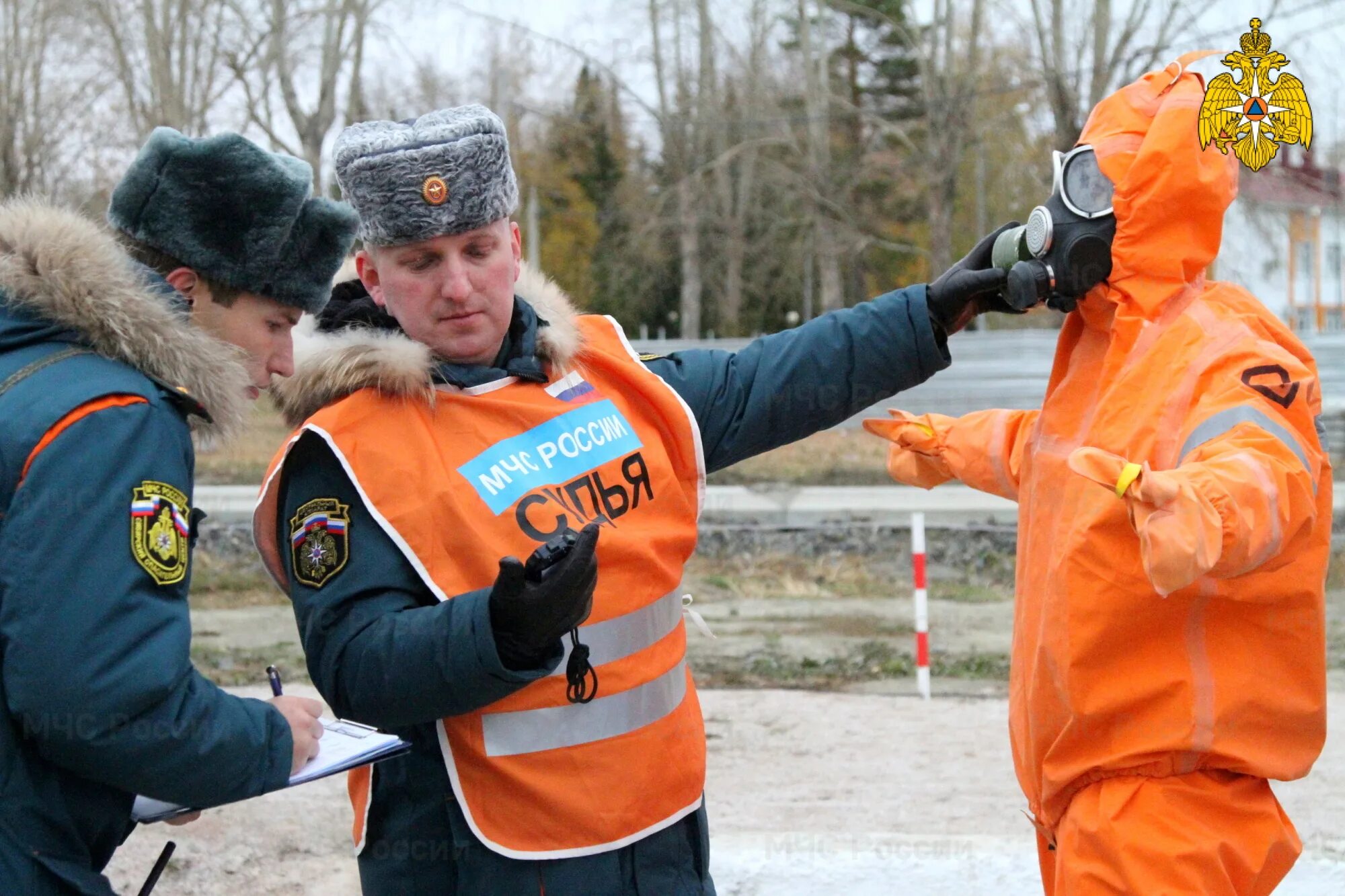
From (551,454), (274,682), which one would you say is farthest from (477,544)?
→ (274,682)

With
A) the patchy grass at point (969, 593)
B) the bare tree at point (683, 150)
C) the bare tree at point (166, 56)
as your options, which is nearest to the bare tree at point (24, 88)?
the bare tree at point (166, 56)

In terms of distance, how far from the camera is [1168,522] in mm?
2078

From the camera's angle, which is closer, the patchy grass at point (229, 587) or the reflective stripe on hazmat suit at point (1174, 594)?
the reflective stripe on hazmat suit at point (1174, 594)

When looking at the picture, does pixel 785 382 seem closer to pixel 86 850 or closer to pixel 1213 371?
pixel 1213 371

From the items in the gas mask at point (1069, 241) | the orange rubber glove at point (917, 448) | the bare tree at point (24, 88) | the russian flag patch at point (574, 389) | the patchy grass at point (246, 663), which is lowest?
the patchy grass at point (246, 663)

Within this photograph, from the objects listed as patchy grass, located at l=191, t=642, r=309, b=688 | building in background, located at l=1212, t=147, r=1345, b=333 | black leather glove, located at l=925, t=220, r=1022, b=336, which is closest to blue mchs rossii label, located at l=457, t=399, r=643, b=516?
black leather glove, located at l=925, t=220, r=1022, b=336

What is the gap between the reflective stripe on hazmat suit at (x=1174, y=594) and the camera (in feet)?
7.80

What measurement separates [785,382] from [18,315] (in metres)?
1.39

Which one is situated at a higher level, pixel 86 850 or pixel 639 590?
pixel 639 590

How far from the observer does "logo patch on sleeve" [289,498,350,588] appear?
222 cm

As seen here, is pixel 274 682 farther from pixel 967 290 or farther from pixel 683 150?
pixel 683 150

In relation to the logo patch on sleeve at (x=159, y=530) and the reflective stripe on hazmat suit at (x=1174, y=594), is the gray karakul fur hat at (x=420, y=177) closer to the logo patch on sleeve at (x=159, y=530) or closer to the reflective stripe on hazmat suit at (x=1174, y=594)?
the logo patch on sleeve at (x=159, y=530)

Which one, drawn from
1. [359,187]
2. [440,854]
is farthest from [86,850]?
[359,187]

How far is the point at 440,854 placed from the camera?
91.9 inches
